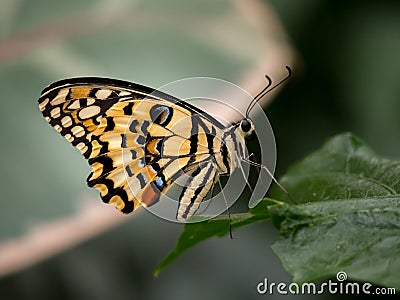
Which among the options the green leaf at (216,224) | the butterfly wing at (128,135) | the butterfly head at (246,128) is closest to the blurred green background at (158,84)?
the butterfly wing at (128,135)

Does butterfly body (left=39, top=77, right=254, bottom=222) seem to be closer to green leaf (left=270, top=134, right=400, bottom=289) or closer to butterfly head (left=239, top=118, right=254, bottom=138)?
butterfly head (left=239, top=118, right=254, bottom=138)

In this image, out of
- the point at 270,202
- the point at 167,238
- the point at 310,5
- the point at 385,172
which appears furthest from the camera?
the point at 310,5

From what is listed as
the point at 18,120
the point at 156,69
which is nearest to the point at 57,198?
the point at 18,120

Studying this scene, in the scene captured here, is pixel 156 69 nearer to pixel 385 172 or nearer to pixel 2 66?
pixel 2 66

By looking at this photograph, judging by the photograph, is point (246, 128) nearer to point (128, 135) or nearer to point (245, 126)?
point (245, 126)

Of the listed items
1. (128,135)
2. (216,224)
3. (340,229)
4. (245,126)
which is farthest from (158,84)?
(340,229)

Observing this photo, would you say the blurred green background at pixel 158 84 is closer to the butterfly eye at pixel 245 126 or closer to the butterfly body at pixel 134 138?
the butterfly body at pixel 134 138
